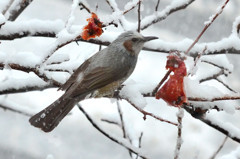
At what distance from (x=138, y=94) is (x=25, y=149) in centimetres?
304

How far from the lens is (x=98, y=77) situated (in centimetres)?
234

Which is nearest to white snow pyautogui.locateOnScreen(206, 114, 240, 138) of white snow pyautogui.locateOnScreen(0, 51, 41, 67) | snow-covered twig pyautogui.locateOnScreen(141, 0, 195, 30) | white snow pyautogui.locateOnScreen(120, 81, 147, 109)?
white snow pyautogui.locateOnScreen(120, 81, 147, 109)

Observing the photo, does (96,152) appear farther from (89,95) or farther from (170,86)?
(170,86)

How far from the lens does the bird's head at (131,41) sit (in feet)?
7.98

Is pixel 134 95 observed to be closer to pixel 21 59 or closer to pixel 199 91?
pixel 199 91

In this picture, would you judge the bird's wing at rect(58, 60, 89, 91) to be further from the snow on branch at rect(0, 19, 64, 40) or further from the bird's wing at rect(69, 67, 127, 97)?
the snow on branch at rect(0, 19, 64, 40)

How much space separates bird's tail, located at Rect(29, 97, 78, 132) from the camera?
2109 millimetres

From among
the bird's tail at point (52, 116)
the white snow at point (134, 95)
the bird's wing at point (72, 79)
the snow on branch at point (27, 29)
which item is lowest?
the bird's tail at point (52, 116)

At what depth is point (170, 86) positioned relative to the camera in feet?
5.19

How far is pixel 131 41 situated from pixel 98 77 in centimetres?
33

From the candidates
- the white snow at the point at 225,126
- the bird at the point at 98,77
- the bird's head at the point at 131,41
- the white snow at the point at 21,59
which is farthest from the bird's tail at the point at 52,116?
the white snow at the point at 225,126

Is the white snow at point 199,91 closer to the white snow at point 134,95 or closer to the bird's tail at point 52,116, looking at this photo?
the white snow at point 134,95

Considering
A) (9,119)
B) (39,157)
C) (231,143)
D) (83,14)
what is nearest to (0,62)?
(39,157)

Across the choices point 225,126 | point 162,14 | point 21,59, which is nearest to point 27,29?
point 21,59
